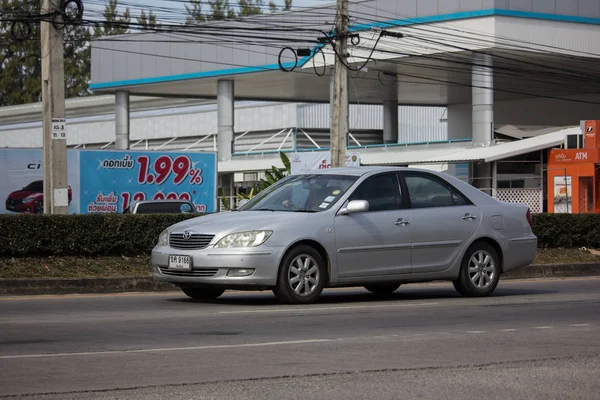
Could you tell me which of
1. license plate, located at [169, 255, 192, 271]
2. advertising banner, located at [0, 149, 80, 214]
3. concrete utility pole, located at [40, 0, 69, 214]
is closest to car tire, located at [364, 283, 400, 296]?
license plate, located at [169, 255, 192, 271]

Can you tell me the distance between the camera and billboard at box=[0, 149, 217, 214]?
32.6 meters

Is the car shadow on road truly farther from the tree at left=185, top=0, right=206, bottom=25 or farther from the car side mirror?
the tree at left=185, top=0, right=206, bottom=25

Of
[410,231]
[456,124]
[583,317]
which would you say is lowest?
[583,317]

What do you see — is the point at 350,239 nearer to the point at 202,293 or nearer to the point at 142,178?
the point at 202,293

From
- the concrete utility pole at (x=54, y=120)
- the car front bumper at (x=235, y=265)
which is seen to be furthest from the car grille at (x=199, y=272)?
the concrete utility pole at (x=54, y=120)

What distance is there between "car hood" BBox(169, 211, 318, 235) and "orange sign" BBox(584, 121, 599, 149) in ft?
71.9

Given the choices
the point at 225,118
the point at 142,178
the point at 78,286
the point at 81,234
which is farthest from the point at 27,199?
the point at 78,286

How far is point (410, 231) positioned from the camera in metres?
13.1

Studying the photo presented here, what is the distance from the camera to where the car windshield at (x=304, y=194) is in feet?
42.2

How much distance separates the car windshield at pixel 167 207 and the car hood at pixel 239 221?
45.4 ft

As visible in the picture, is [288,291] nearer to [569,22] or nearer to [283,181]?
[283,181]

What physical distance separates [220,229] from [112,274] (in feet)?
15.9

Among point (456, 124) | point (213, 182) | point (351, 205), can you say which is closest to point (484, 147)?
point (213, 182)

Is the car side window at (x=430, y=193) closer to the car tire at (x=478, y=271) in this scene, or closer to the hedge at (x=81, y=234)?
the car tire at (x=478, y=271)
